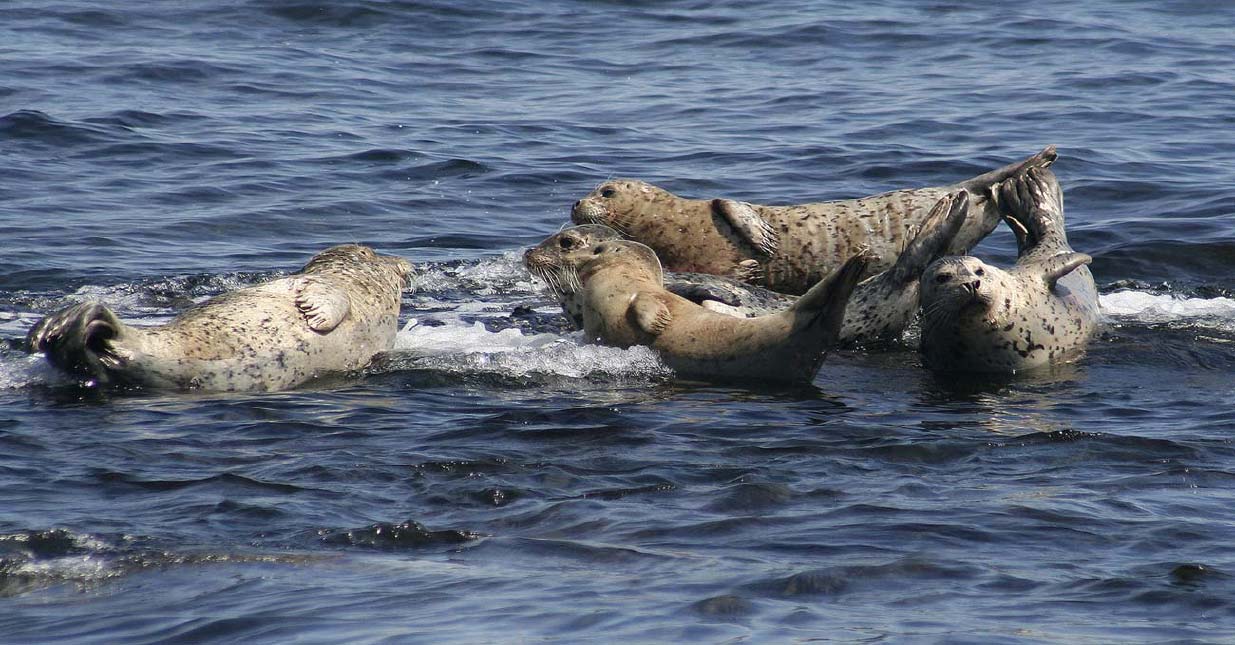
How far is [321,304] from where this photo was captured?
8.78 meters

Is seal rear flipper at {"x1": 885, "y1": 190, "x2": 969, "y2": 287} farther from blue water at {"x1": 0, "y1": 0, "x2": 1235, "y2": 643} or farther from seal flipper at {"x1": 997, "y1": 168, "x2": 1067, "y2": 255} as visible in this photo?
seal flipper at {"x1": 997, "y1": 168, "x2": 1067, "y2": 255}

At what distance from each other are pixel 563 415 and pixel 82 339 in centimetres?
220

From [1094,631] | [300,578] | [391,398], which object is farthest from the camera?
[391,398]

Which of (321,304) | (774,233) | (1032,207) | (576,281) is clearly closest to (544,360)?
→ (576,281)

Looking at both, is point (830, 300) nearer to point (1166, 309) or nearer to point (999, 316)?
point (999, 316)

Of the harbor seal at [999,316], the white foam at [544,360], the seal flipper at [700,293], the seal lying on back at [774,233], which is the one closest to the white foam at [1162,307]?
the harbor seal at [999,316]

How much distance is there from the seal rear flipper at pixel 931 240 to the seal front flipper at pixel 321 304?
3071mm

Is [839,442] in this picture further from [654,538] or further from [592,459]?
[654,538]

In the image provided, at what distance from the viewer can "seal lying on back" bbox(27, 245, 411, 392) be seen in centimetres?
794

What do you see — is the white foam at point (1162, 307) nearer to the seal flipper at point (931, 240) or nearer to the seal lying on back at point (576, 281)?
the seal flipper at point (931, 240)

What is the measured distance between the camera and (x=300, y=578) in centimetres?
535

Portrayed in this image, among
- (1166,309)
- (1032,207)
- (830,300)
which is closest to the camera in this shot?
(830,300)

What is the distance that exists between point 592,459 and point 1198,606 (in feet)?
8.35

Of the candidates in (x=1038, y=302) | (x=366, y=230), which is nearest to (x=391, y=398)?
(x=1038, y=302)
